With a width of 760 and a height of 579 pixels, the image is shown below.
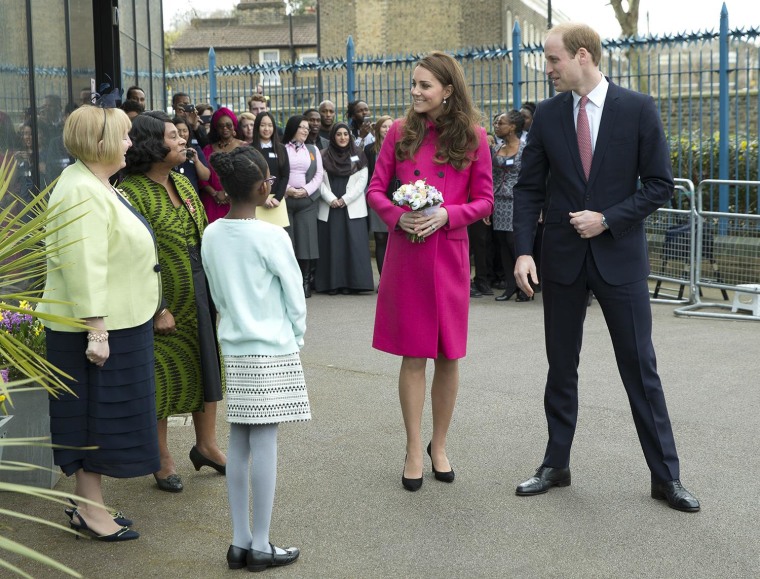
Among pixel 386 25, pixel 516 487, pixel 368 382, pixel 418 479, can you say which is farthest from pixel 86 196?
pixel 386 25

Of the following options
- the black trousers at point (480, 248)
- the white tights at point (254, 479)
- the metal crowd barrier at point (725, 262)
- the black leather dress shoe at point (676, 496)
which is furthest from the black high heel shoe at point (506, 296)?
the white tights at point (254, 479)

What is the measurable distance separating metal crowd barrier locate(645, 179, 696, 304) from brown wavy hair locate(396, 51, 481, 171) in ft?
19.5

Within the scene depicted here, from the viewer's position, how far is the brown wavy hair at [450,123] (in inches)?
203

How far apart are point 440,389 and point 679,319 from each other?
18.2 feet

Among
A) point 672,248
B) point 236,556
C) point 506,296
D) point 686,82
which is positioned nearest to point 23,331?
point 236,556

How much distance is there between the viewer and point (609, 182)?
4.81 m

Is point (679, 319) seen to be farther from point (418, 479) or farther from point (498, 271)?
point (418, 479)

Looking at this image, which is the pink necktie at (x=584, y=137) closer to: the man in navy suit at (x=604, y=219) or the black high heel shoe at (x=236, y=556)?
the man in navy suit at (x=604, y=219)

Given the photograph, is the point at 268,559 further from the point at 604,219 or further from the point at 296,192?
the point at 296,192

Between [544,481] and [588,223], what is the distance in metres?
1.29

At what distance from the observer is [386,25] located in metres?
43.7

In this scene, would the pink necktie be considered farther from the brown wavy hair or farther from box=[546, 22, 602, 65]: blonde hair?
the brown wavy hair

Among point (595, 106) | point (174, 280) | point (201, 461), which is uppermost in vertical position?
point (595, 106)

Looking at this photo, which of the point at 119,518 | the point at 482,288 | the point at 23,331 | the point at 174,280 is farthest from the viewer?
the point at 482,288
